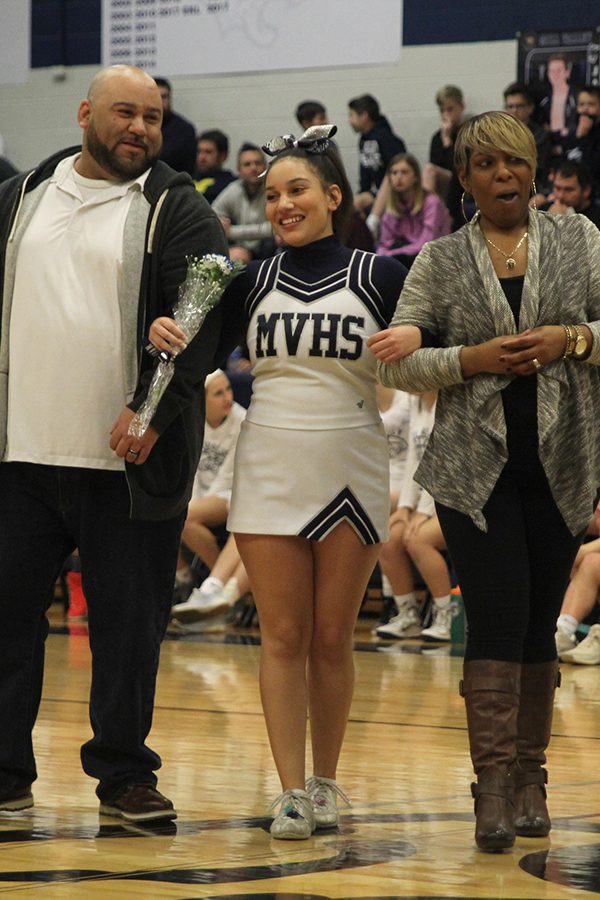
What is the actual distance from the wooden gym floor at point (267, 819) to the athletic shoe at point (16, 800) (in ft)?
0.14

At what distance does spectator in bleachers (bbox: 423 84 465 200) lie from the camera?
11328mm

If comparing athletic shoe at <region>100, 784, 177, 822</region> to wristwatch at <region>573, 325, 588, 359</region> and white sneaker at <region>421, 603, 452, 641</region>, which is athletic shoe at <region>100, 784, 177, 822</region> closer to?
wristwatch at <region>573, 325, 588, 359</region>

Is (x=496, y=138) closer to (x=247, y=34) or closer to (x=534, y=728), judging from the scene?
(x=534, y=728)

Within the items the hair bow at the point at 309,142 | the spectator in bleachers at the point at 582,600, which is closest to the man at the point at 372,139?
the spectator in bleachers at the point at 582,600

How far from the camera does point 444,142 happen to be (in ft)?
37.3

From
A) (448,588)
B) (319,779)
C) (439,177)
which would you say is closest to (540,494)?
(319,779)

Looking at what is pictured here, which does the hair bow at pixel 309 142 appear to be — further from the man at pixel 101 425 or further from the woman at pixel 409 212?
the woman at pixel 409 212

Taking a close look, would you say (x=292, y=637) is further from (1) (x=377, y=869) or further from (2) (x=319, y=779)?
(1) (x=377, y=869)

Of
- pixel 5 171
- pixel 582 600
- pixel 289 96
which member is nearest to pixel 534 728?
pixel 5 171

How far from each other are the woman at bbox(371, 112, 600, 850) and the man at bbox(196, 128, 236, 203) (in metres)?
8.91

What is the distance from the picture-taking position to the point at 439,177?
37.3 feet

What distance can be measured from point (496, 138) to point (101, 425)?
113 centimetres

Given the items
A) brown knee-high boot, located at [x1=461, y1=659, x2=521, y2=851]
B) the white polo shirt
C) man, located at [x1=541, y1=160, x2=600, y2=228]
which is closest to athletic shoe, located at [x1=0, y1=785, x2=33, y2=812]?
the white polo shirt

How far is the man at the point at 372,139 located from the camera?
11656 millimetres
